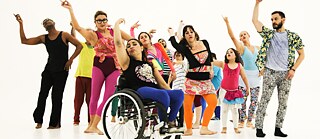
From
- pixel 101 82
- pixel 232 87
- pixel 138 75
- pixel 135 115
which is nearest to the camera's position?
pixel 135 115

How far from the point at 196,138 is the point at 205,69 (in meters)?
0.87

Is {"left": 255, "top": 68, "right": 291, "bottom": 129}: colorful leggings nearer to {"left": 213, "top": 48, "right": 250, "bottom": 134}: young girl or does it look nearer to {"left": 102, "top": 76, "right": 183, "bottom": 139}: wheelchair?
{"left": 213, "top": 48, "right": 250, "bottom": 134}: young girl

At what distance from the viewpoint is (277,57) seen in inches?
230

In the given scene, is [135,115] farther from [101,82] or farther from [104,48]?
[104,48]

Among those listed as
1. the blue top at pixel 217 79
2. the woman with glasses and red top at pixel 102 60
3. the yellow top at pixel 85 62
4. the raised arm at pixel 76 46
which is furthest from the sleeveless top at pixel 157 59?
the yellow top at pixel 85 62

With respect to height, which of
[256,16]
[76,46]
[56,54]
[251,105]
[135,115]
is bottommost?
[135,115]

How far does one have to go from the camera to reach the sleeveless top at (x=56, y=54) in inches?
254

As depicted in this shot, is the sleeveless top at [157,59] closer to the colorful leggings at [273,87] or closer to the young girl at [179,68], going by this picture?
the young girl at [179,68]

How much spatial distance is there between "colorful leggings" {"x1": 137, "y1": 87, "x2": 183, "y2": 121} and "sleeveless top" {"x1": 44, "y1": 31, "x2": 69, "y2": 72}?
202cm

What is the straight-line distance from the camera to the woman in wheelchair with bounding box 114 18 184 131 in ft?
15.5

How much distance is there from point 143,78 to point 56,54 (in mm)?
1939

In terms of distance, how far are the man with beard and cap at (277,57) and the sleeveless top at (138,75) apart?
5.24ft

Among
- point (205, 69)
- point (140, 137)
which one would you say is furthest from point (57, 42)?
point (140, 137)

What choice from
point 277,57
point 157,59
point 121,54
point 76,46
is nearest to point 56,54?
point 76,46
